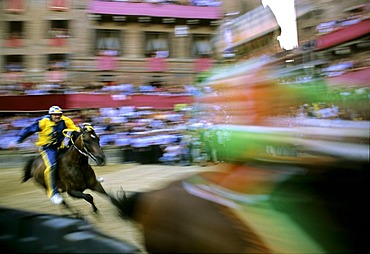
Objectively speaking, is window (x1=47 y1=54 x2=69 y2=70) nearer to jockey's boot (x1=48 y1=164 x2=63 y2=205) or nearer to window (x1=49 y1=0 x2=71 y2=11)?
window (x1=49 y1=0 x2=71 y2=11)

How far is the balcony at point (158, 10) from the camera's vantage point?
11219mm

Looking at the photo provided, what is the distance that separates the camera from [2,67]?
1120 centimetres

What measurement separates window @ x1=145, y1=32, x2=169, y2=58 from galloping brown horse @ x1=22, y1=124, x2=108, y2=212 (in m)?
11.2

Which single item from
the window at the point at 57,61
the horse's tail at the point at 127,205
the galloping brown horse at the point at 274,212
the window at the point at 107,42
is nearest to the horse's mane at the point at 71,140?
the horse's tail at the point at 127,205

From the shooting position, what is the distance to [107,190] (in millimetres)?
6383

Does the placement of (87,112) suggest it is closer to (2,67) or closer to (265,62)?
(2,67)

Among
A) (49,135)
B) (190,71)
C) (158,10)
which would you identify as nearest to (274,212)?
(49,135)

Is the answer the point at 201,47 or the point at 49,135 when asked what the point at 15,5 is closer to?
the point at 49,135

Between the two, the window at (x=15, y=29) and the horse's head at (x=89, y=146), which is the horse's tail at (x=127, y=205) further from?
the window at (x=15, y=29)

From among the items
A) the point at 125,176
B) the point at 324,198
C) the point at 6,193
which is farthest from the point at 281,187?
the point at 125,176

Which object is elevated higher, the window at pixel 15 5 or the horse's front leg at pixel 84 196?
the window at pixel 15 5

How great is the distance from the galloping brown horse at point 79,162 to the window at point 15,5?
6350 mm

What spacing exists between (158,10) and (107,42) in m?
2.58

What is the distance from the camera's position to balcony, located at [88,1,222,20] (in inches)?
442
